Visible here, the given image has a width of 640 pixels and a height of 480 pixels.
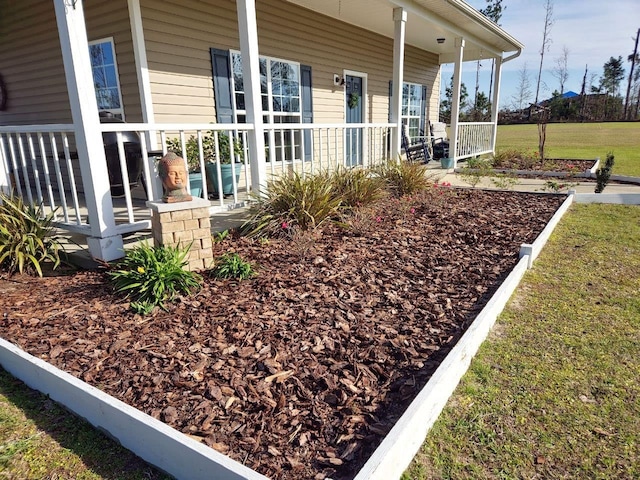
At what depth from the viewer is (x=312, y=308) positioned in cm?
283

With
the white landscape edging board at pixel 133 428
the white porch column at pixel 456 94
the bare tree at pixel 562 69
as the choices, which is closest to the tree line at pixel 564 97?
the bare tree at pixel 562 69

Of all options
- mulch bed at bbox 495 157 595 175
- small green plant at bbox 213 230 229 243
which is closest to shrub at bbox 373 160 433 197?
small green plant at bbox 213 230 229 243

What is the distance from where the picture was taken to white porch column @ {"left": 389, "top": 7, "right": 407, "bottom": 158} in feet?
21.9

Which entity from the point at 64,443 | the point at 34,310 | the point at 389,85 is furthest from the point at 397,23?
the point at 64,443

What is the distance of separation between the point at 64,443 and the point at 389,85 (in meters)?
10.3

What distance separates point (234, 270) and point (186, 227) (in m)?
0.50

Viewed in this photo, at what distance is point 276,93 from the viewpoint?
7.17m

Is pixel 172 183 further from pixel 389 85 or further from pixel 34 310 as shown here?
pixel 389 85

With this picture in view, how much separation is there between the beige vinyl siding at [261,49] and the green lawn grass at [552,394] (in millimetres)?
4850

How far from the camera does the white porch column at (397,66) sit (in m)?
6.67

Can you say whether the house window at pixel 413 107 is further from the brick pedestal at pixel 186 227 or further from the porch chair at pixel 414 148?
the brick pedestal at pixel 186 227

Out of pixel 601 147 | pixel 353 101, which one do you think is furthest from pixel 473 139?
pixel 601 147

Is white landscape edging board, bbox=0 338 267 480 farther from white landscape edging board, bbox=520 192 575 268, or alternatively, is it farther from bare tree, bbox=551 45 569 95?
bare tree, bbox=551 45 569 95

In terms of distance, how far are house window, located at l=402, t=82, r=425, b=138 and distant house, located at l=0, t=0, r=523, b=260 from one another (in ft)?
5.68
